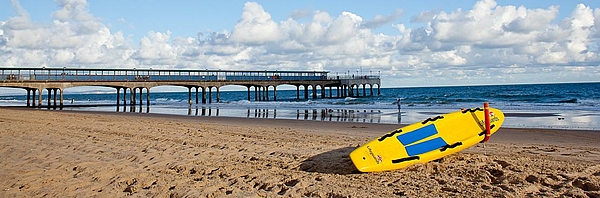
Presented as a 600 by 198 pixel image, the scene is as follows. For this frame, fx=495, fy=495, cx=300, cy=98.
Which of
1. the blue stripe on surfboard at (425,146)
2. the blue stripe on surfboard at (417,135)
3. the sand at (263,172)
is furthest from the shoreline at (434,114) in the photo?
the blue stripe on surfboard at (425,146)

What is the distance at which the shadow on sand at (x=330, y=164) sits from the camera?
24.3 ft

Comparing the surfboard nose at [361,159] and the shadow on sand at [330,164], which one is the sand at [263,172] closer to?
the shadow on sand at [330,164]

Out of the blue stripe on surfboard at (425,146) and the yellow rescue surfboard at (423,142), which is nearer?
the yellow rescue surfboard at (423,142)

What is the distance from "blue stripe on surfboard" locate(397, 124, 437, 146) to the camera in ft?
25.0

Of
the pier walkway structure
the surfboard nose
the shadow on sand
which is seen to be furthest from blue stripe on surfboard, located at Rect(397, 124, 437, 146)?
the pier walkway structure

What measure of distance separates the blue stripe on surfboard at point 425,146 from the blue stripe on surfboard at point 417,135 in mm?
124

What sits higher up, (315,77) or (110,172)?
(315,77)

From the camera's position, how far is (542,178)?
245 inches

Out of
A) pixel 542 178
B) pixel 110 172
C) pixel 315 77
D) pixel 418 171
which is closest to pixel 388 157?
pixel 418 171

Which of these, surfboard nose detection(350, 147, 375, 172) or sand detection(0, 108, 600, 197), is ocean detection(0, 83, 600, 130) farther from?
surfboard nose detection(350, 147, 375, 172)

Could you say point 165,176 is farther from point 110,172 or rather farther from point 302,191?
point 302,191

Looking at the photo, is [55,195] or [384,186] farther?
[55,195]

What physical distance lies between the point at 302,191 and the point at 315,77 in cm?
5631

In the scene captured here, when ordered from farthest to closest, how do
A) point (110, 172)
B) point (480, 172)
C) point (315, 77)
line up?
point (315, 77), point (110, 172), point (480, 172)
